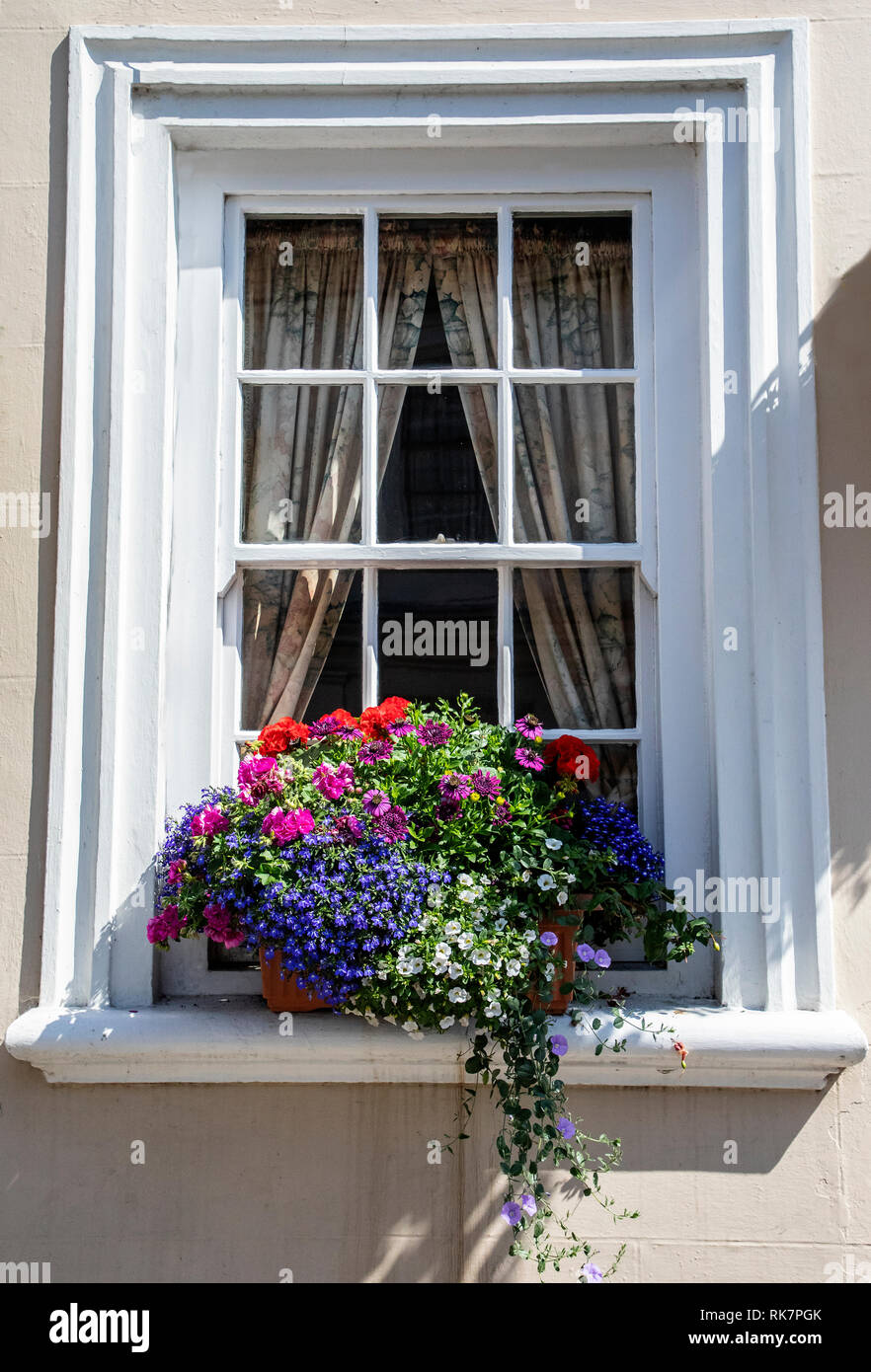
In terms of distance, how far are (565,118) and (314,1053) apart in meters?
2.23

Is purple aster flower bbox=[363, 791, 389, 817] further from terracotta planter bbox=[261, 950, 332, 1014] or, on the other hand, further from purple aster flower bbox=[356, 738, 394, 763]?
terracotta planter bbox=[261, 950, 332, 1014]

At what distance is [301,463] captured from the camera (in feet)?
9.37

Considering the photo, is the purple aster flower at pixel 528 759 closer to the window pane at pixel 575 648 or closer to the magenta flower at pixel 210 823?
the window pane at pixel 575 648

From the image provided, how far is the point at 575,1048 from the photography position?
241 cm

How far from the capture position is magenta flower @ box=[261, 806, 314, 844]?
232cm

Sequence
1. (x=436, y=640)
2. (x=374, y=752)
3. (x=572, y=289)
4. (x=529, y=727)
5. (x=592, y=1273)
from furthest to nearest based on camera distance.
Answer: (x=572, y=289), (x=436, y=640), (x=529, y=727), (x=374, y=752), (x=592, y=1273)

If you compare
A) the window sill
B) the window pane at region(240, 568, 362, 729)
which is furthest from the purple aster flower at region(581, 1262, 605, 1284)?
the window pane at region(240, 568, 362, 729)

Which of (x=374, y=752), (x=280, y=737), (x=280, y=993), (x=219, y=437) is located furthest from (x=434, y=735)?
(x=219, y=437)

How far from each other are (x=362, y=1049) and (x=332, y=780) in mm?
577

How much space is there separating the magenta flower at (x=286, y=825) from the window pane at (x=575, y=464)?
937 mm

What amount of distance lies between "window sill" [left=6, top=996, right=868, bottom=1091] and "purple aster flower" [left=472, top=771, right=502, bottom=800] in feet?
1.69

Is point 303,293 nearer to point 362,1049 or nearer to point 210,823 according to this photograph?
point 210,823

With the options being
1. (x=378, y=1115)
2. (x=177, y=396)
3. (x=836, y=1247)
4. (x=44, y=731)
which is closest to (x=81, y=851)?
(x=44, y=731)
